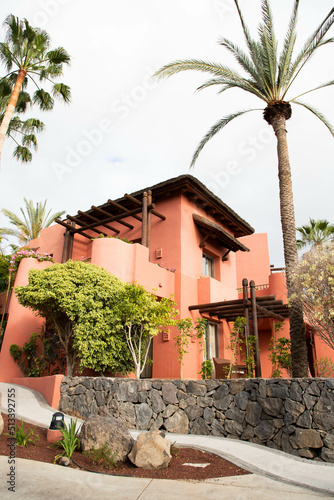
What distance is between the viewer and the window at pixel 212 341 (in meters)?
13.9

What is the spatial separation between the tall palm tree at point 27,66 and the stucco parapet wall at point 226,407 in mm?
7824

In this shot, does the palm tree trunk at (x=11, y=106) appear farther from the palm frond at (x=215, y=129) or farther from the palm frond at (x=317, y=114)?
the palm frond at (x=317, y=114)

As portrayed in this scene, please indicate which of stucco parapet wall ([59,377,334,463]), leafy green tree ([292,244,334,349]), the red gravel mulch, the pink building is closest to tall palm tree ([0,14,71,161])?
the pink building

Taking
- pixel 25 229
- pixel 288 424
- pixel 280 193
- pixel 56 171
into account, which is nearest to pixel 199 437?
pixel 288 424

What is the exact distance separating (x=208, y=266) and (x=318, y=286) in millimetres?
7395

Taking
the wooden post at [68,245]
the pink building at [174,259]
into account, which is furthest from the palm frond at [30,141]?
the wooden post at [68,245]

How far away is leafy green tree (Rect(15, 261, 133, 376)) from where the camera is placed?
31.3ft

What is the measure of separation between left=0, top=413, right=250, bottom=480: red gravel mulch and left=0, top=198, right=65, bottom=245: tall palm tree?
20696mm

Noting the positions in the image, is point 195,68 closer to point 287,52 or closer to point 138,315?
point 287,52

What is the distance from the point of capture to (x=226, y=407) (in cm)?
781

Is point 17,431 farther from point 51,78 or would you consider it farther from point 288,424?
point 51,78
